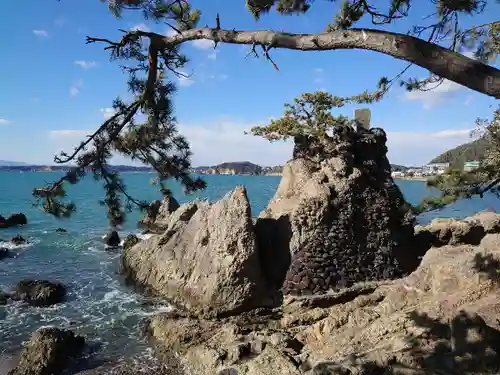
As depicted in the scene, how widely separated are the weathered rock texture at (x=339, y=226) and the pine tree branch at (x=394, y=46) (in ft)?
30.2

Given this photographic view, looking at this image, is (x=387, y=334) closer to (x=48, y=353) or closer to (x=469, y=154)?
(x=469, y=154)

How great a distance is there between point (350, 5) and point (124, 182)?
155 inches

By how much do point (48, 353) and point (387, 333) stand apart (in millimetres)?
7605

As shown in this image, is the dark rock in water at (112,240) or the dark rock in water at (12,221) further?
the dark rock in water at (12,221)

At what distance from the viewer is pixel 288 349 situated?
8.33 metres

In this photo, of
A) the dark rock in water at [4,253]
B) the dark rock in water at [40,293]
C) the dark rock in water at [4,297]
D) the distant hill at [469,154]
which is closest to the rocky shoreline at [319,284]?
the distant hill at [469,154]

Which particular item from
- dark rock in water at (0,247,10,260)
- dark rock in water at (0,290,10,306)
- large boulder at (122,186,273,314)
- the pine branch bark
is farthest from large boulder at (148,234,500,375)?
dark rock in water at (0,247,10,260)

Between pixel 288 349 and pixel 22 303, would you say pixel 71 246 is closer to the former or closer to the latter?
pixel 22 303

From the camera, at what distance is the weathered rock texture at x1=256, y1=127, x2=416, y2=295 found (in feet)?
42.3

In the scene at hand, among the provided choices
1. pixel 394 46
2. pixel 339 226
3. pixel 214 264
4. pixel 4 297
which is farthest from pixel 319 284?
pixel 4 297

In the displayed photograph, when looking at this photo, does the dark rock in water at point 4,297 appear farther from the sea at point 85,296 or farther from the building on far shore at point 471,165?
the building on far shore at point 471,165

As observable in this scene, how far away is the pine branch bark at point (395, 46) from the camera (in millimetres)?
3389

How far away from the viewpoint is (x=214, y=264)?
1313 cm

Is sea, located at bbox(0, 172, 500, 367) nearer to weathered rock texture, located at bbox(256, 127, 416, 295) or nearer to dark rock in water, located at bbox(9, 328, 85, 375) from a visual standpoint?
dark rock in water, located at bbox(9, 328, 85, 375)
